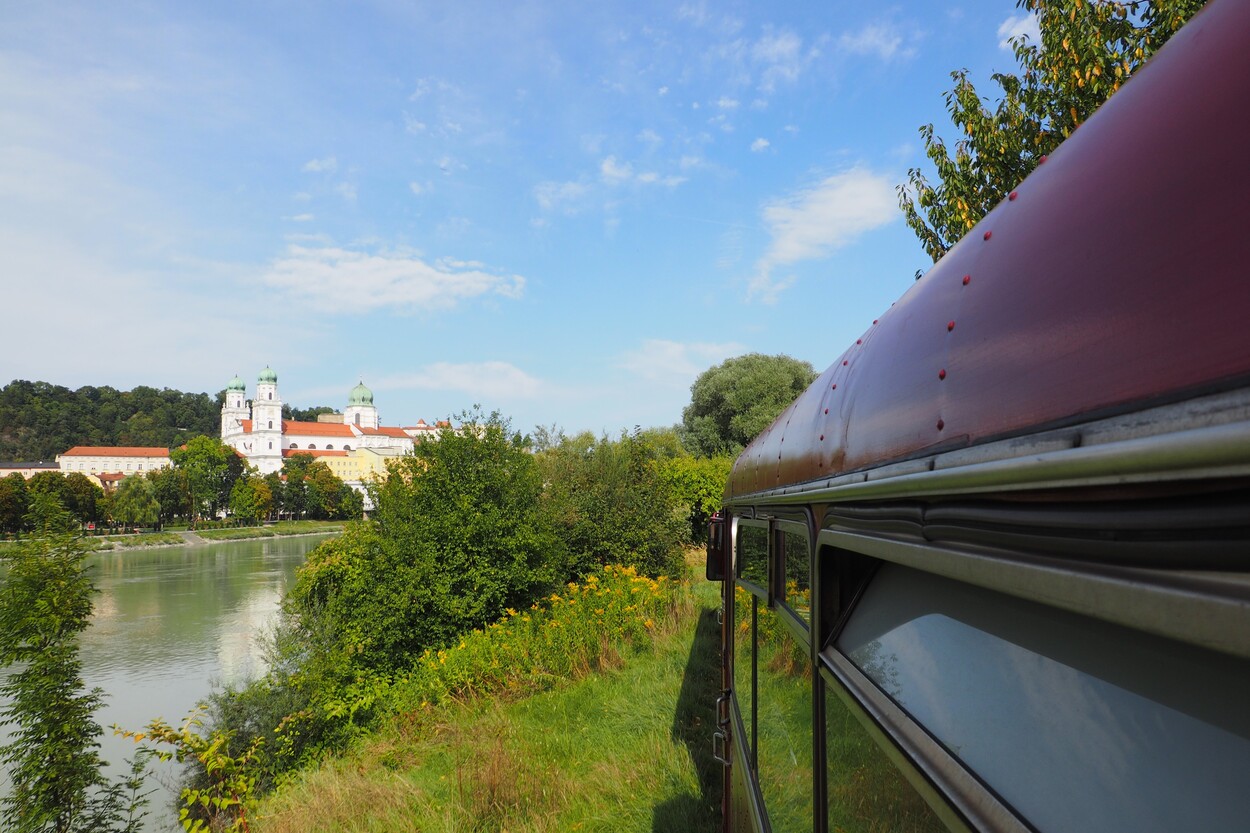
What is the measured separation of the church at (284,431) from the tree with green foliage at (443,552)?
107m

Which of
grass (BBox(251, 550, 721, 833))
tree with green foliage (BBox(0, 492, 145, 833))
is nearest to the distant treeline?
tree with green foliage (BBox(0, 492, 145, 833))

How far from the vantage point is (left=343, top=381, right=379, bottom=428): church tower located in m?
148

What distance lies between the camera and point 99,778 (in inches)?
466

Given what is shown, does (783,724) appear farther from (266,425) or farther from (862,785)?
(266,425)

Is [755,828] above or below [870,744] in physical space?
below

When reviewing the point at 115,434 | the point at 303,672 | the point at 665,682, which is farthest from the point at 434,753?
the point at 115,434

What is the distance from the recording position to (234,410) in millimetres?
134250

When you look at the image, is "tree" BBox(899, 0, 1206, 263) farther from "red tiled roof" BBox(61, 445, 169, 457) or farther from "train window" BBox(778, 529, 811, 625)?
"red tiled roof" BBox(61, 445, 169, 457)

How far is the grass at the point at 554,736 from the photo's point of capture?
5.72m

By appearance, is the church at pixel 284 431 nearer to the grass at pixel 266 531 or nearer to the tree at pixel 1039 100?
the grass at pixel 266 531

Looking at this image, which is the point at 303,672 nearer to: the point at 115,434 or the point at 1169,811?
the point at 1169,811

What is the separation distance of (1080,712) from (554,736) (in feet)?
23.7

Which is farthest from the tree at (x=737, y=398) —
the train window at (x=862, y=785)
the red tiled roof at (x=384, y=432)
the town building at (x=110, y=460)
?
the red tiled roof at (x=384, y=432)

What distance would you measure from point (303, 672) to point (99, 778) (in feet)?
10.6
